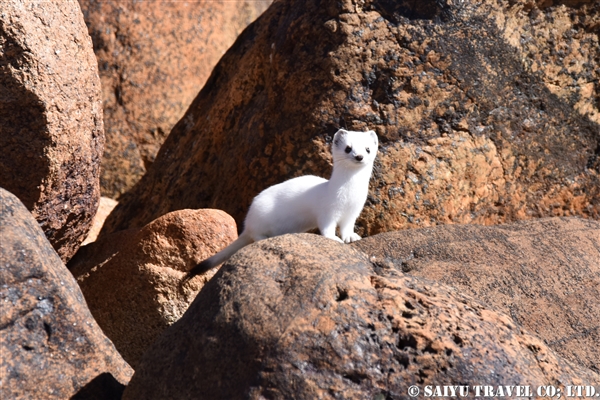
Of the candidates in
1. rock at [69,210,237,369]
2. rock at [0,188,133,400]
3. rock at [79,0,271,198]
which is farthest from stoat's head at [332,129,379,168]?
rock at [79,0,271,198]

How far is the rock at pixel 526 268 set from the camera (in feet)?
16.3

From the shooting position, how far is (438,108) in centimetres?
648

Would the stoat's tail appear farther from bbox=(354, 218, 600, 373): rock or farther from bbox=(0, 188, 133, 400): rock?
bbox=(0, 188, 133, 400): rock

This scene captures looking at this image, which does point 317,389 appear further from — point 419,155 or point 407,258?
point 419,155

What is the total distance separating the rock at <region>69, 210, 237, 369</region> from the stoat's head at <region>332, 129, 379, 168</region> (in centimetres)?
103

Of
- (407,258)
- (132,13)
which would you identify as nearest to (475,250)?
(407,258)

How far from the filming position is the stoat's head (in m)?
5.70

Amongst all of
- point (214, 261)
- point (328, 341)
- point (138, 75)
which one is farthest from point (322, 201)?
point (138, 75)

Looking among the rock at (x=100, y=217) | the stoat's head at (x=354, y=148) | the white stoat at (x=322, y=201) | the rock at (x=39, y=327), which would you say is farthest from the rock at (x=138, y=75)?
the rock at (x=39, y=327)

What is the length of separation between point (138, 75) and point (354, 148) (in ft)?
19.4

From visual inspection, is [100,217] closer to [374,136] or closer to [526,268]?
[374,136]

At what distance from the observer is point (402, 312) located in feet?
12.3

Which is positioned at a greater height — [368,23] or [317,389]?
[368,23]

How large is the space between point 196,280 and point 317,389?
2.61 meters
